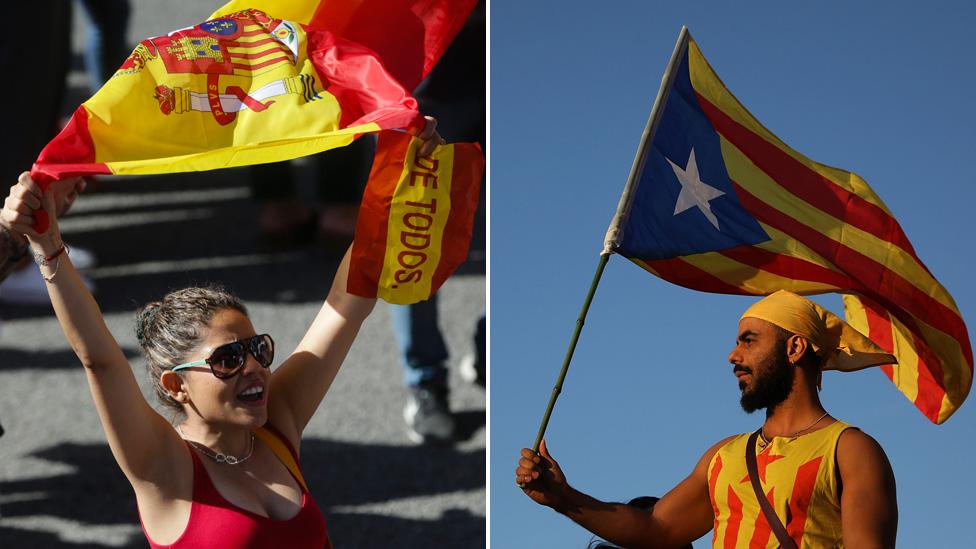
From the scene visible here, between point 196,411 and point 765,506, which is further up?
point 765,506

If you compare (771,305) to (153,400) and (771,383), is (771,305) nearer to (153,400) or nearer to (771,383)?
(771,383)

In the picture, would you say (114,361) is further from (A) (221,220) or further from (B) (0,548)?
(A) (221,220)

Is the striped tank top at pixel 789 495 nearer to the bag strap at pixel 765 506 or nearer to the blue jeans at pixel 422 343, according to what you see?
the bag strap at pixel 765 506

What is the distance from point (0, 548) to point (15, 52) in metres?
2.79

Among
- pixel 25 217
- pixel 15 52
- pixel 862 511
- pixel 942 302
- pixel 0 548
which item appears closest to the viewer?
pixel 25 217

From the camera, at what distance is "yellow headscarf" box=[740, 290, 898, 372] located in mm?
3463

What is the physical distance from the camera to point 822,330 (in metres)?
3.49

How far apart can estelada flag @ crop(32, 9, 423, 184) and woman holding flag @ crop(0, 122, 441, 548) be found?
36cm

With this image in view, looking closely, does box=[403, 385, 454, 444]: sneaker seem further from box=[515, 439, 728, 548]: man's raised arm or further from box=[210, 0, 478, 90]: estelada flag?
box=[515, 439, 728, 548]: man's raised arm

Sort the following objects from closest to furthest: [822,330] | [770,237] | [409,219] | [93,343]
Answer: [93,343]
[822,330]
[409,219]
[770,237]

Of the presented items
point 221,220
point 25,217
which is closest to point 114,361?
point 25,217

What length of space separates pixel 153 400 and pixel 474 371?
1.62 m

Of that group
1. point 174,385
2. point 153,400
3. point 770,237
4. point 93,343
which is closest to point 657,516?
point 770,237

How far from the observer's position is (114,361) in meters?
2.90
